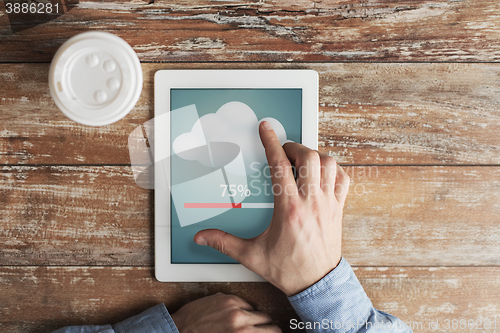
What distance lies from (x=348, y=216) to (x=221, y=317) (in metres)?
0.32

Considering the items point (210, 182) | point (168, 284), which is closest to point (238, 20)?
point (210, 182)

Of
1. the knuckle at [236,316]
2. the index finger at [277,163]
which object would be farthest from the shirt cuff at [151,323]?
the index finger at [277,163]

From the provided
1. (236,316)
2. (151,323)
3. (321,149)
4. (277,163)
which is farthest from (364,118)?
(151,323)

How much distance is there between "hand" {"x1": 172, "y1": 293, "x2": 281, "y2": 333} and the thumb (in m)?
0.12

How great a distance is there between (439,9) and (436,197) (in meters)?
0.38

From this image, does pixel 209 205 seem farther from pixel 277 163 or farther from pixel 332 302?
pixel 332 302

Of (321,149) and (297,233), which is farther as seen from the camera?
(321,149)

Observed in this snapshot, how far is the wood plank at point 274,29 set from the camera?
1.86ft

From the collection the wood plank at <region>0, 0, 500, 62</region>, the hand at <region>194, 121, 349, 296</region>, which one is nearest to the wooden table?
→ the wood plank at <region>0, 0, 500, 62</region>

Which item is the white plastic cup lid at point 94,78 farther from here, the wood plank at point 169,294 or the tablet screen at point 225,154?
the wood plank at point 169,294

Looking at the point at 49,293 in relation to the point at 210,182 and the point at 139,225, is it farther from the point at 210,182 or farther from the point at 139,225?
the point at 210,182

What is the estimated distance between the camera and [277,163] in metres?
0.49

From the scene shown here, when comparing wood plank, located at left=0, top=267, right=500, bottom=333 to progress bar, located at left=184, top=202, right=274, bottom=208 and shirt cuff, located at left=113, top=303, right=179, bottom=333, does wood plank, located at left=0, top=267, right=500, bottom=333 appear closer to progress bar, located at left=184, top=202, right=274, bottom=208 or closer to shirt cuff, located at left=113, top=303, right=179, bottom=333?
shirt cuff, located at left=113, top=303, right=179, bottom=333

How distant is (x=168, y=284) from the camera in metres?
0.59
